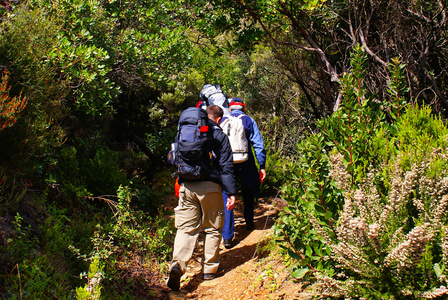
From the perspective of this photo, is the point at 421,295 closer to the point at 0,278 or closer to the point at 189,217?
the point at 189,217

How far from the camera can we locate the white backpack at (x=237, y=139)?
4.86 meters

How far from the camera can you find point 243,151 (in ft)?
16.0

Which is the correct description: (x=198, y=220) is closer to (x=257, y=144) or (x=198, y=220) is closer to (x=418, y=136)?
(x=257, y=144)

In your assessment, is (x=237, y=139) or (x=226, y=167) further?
(x=237, y=139)

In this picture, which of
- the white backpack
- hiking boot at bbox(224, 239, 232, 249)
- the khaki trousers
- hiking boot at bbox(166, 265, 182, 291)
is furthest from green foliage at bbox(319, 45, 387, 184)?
hiking boot at bbox(224, 239, 232, 249)

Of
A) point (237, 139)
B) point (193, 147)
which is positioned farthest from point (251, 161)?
point (193, 147)

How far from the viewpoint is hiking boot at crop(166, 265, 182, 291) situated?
385 cm

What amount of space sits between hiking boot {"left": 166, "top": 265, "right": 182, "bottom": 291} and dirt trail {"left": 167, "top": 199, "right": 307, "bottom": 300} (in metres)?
0.10

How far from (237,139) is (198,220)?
1235mm

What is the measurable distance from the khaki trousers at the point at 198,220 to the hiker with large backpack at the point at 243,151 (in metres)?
0.74

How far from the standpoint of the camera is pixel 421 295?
7.48ft

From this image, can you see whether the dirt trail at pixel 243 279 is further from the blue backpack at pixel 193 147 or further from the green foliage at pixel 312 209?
the blue backpack at pixel 193 147

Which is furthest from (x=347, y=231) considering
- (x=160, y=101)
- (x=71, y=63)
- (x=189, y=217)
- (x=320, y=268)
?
(x=160, y=101)

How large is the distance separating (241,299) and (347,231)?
1.68 meters
